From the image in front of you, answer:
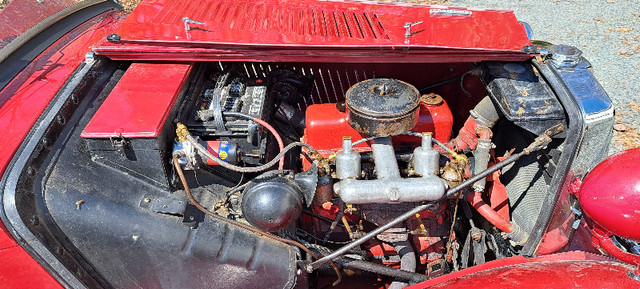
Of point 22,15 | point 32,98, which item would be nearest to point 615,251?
point 32,98

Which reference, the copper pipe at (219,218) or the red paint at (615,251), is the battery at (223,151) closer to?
the copper pipe at (219,218)

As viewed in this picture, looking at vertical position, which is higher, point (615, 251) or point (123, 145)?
point (123, 145)

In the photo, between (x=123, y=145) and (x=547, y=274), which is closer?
(x=547, y=274)

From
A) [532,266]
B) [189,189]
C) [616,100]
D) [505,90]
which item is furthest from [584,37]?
[189,189]

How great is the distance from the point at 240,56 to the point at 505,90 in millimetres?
1246

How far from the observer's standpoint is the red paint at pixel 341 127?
2.21 m

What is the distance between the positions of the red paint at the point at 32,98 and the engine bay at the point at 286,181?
0.17 metres

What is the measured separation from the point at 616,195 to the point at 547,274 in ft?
1.22

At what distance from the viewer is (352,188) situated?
1812 mm

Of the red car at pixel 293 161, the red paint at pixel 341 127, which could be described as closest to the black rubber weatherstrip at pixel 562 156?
the red car at pixel 293 161

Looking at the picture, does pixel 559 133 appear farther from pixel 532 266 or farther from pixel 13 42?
pixel 13 42

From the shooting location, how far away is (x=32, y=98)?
204 centimetres

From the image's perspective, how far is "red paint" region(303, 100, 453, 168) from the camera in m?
2.21

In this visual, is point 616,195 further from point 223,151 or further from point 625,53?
point 625,53
